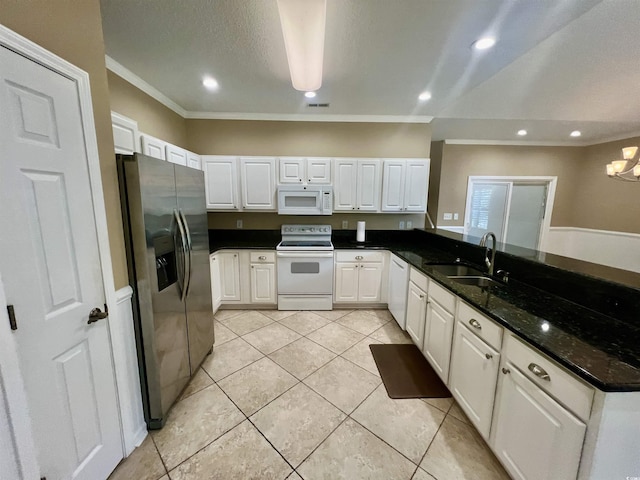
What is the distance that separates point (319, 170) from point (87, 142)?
2514mm

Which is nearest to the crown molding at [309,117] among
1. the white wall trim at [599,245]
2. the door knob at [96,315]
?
the door knob at [96,315]

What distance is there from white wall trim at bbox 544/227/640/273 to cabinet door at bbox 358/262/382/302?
448 centimetres

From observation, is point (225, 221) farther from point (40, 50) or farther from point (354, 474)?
point (354, 474)

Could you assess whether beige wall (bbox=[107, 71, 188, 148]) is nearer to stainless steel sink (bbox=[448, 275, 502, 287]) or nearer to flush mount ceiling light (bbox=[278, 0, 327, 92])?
flush mount ceiling light (bbox=[278, 0, 327, 92])

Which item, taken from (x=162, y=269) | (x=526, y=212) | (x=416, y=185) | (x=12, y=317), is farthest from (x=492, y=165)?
(x=12, y=317)

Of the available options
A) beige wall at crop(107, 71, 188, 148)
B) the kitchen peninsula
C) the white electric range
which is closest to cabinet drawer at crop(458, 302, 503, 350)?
the kitchen peninsula

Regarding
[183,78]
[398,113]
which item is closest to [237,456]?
[183,78]

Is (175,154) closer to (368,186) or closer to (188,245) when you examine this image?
(188,245)

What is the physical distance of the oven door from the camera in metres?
3.15

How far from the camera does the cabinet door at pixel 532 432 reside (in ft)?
3.06

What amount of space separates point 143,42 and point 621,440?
3.53 m

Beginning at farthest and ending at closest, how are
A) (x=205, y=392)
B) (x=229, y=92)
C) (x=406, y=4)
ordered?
(x=229, y=92) → (x=205, y=392) → (x=406, y=4)

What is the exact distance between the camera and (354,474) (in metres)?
1.32

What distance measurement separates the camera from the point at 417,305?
235 centimetres
